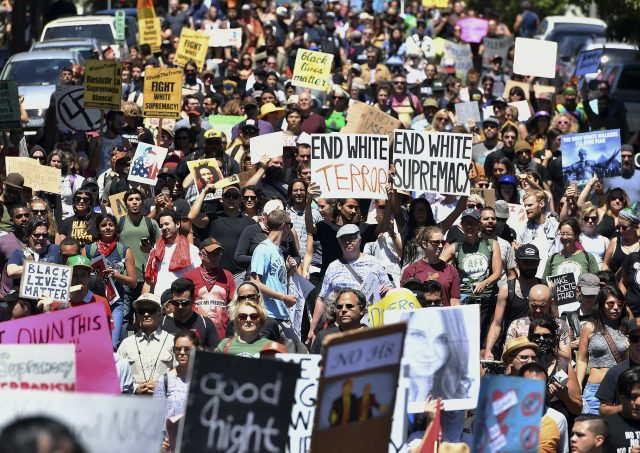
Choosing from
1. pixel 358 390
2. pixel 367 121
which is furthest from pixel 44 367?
pixel 367 121

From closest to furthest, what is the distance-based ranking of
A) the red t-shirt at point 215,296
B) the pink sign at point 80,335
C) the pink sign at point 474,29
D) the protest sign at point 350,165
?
1. the pink sign at point 80,335
2. the red t-shirt at point 215,296
3. the protest sign at point 350,165
4. the pink sign at point 474,29

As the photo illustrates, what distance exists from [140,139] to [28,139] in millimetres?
3898

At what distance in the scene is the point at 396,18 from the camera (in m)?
30.6

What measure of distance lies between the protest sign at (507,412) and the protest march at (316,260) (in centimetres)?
1

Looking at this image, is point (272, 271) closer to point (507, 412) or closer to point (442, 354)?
point (442, 354)

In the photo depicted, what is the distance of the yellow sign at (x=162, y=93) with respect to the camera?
59.6 feet

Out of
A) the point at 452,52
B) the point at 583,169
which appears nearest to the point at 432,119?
the point at 583,169

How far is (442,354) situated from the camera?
973 cm

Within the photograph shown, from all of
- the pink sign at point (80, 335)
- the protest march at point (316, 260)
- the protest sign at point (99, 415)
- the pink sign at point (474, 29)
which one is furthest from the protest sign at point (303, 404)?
the pink sign at point (474, 29)

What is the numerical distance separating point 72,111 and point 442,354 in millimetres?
10184

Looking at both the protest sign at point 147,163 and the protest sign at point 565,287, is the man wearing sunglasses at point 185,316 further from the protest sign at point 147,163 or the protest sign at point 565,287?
the protest sign at point 147,163

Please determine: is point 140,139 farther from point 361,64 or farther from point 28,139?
point 361,64

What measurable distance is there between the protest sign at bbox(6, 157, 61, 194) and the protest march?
0.07ft

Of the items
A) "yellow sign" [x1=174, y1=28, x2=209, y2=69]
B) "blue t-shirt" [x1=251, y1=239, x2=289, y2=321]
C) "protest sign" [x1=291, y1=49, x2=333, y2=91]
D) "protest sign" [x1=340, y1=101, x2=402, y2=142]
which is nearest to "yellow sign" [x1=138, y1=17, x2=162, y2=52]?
"yellow sign" [x1=174, y1=28, x2=209, y2=69]
